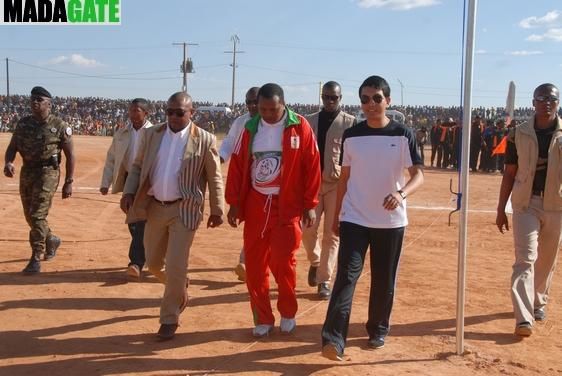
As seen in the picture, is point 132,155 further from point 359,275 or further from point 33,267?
point 359,275

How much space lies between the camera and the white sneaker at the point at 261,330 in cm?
577

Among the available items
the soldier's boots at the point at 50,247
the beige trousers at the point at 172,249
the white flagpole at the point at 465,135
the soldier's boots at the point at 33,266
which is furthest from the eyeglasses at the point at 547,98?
the soldier's boots at the point at 50,247

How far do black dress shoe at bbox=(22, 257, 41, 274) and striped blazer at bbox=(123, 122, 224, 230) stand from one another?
8.83 feet

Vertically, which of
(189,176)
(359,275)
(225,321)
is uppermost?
(189,176)

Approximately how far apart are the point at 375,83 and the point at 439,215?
27.1 feet

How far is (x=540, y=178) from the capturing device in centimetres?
593

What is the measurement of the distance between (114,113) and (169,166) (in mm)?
53730

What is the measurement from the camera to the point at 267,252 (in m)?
5.82

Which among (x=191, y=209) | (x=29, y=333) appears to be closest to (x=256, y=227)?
(x=191, y=209)

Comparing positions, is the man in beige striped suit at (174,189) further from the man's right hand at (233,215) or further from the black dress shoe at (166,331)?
the man's right hand at (233,215)

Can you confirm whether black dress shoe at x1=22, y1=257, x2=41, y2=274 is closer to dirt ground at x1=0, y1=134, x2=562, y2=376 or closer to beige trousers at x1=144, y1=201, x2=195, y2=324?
dirt ground at x1=0, y1=134, x2=562, y2=376

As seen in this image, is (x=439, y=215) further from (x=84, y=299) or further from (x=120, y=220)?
(x=84, y=299)

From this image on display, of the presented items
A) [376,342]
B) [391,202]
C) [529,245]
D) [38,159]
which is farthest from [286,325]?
[38,159]

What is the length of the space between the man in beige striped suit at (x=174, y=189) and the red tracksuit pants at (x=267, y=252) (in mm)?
332
